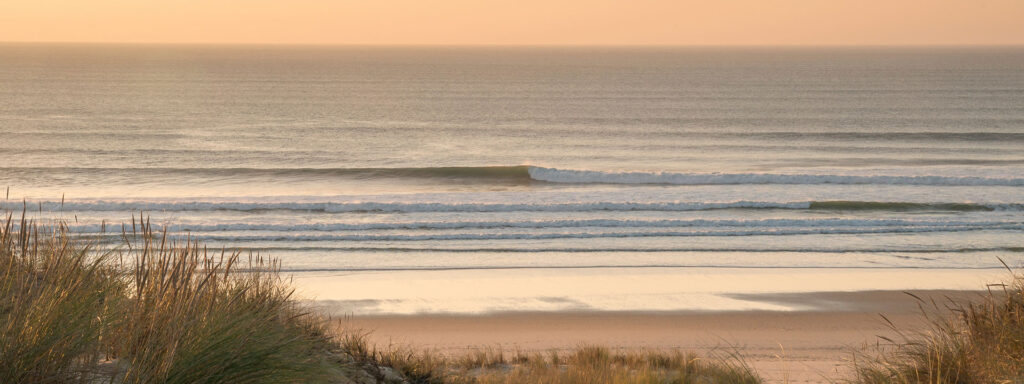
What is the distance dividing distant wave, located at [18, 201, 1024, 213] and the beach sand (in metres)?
9.80

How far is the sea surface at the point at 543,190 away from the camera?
53.5ft

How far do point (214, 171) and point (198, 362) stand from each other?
98.8ft

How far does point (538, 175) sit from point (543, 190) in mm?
3789

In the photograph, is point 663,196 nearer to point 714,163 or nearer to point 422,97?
point 714,163

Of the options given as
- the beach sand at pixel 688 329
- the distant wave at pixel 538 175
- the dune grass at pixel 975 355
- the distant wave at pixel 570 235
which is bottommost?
the beach sand at pixel 688 329

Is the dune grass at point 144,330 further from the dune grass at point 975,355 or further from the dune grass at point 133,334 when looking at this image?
the dune grass at point 975,355

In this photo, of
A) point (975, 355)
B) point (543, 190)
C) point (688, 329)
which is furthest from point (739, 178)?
point (975, 355)

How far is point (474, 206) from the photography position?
23.7 m

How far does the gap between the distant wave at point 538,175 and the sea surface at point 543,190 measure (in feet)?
0.43

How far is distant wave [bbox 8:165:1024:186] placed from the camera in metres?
28.8

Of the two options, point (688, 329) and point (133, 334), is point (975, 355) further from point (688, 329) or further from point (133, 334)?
point (688, 329)

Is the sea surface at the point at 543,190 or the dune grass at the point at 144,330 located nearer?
the dune grass at the point at 144,330

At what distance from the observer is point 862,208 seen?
2408 cm

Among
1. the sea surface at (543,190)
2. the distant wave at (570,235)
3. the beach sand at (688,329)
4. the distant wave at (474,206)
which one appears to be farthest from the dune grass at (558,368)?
the distant wave at (474,206)
